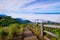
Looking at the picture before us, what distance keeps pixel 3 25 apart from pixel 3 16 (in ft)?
0.40

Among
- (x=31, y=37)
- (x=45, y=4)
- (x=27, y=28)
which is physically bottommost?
(x=31, y=37)

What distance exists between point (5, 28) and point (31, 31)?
1.20ft

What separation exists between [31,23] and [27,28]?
0.09 meters

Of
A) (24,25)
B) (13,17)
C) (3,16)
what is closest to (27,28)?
(24,25)

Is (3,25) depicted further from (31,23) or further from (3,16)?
(31,23)

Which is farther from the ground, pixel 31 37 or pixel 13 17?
pixel 13 17

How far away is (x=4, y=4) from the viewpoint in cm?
198

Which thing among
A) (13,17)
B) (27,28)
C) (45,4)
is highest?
(45,4)

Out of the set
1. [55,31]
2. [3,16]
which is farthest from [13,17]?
[55,31]

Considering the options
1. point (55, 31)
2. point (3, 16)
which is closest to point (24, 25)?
point (3, 16)

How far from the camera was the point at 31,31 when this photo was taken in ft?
6.64

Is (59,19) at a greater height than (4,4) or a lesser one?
lesser

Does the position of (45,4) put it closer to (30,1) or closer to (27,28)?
(30,1)

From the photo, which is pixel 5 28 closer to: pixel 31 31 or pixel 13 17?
pixel 13 17
